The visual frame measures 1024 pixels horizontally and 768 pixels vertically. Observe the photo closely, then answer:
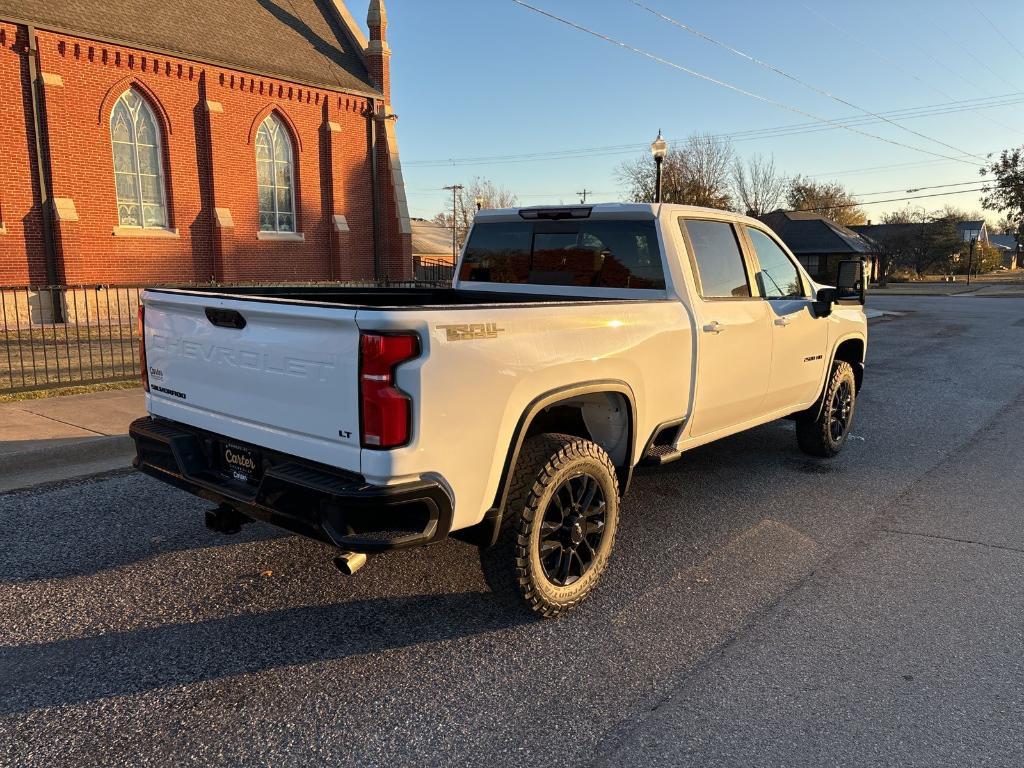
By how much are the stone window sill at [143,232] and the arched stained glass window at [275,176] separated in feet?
9.23

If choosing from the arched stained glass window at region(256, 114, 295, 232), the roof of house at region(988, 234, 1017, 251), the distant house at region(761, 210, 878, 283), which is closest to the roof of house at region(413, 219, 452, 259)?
the distant house at region(761, 210, 878, 283)

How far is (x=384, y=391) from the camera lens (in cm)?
290

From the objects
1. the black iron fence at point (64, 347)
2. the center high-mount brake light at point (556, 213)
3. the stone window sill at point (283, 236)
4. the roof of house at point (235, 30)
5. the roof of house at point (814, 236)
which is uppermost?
the roof of house at point (235, 30)

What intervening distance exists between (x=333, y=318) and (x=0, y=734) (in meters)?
1.92

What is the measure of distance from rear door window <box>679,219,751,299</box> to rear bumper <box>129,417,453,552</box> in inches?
99.3

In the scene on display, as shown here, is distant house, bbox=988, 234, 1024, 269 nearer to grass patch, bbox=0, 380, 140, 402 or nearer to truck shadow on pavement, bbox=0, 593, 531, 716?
grass patch, bbox=0, 380, 140, 402

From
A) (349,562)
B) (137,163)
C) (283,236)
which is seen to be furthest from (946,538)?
(283,236)

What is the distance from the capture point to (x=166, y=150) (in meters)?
19.3

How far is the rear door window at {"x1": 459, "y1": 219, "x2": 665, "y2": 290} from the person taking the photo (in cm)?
480

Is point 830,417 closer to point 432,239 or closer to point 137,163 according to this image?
point 137,163

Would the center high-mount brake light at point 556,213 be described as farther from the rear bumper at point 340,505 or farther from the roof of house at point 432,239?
the roof of house at point 432,239

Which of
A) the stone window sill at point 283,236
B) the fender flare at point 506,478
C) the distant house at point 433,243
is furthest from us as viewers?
the distant house at point 433,243

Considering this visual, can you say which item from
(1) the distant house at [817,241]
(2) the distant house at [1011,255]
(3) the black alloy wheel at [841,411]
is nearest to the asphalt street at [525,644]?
(3) the black alloy wheel at [841,411]

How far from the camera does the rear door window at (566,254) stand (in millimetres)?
4797
